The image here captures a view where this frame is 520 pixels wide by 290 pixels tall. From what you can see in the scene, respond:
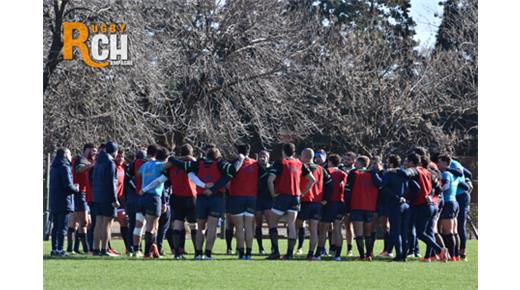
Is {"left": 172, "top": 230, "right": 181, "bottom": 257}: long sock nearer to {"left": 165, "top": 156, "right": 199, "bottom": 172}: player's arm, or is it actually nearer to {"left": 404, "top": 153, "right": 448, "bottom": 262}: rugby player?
{"left": 165, "top": 156, "right": 199, "bottom": 172}: player's arm

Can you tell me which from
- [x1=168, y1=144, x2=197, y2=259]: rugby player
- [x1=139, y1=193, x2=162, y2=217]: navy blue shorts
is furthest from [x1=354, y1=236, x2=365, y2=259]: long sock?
[x1=139, y1=193, x2=162, y2=217]: navy blue shorts

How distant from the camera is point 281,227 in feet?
118

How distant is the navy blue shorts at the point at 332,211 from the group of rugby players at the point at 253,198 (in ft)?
0.06

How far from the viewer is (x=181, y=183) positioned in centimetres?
2094

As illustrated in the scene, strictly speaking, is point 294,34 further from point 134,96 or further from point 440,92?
point 134,96

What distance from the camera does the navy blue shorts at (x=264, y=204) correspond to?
74.1ft

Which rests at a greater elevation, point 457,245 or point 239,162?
point 239,162

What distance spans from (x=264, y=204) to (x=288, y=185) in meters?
1.62

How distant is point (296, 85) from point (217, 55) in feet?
11.3

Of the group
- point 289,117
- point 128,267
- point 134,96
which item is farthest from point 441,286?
point 289,117

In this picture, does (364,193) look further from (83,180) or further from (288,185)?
(83,180)

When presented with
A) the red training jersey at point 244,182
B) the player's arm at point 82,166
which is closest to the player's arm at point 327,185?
the red training jersey at point 244,182

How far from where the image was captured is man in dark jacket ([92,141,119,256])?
21.1 meters

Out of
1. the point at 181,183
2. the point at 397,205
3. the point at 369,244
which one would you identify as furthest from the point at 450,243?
the point at 181,183
